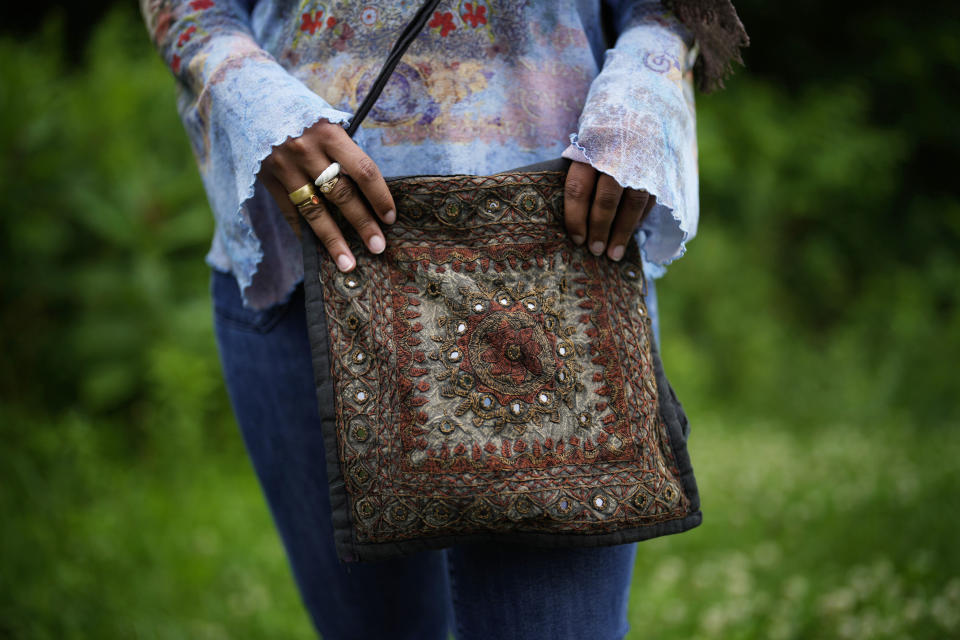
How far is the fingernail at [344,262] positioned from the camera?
1000mm

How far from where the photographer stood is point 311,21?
3.70 feet

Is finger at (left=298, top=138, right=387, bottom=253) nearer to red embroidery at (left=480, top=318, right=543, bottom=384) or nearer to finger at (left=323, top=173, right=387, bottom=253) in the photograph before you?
finger at (left=323, top=173, right=387, bottom=253)

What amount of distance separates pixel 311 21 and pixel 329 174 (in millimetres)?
310

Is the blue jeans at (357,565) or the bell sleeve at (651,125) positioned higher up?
Result: the bell sleeve at (651,125)

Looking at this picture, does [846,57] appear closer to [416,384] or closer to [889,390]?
[889,390]

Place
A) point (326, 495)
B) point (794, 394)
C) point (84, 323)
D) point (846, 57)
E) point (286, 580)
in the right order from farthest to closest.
→ point (846, 57) → point (794, 394) → point (84, 323) → point (286, 580) → point (326, 495)

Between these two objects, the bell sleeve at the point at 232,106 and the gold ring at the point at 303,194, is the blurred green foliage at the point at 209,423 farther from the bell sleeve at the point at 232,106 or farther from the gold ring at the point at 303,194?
the gold ring at the point at 303,194

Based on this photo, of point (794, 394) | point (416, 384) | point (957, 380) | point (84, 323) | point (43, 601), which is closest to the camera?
point (416, 384)

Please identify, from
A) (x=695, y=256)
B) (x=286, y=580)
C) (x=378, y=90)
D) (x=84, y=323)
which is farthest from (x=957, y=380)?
(x=84, y=323)

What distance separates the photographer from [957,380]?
179 inches

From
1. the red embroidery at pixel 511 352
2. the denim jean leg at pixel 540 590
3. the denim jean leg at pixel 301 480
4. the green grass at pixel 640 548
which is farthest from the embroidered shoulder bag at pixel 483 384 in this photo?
the green grass at pixel 640 548

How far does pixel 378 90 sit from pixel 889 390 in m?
4.60

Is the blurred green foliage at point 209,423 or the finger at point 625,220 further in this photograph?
the blurred green foliage at point 209,423

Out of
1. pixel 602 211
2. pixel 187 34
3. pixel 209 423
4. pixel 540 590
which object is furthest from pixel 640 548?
pixel 187 34
